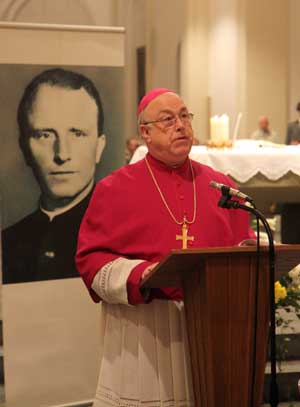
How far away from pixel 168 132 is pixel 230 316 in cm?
90

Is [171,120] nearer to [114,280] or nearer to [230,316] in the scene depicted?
[114,280]

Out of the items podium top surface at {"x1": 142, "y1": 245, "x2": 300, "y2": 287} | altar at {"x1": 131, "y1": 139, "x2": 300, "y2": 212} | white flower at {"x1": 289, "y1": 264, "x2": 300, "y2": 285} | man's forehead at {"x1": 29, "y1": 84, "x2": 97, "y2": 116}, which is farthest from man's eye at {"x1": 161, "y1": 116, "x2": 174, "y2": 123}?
altar at {"x1": 131, "y1": 139, "x2": 300, "y2": 212}

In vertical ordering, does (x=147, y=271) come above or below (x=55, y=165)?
below

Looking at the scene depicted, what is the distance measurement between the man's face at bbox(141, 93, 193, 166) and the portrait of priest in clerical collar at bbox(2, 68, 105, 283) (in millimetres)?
1523

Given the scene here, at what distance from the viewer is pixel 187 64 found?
19.6 m

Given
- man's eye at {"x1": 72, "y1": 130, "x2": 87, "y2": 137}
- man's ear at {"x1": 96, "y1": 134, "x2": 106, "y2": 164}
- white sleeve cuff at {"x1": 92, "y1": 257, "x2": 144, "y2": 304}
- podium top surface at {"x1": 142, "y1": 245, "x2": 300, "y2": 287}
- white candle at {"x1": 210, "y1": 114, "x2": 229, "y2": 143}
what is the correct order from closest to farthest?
1. podium top surface at {"x1": 142, "y1": 245, "x2": 300, "y2": 287}
2. white sleeve cuff at {"x1": 92, "y1": 257, "x2": 144, "y2": 304}
3. man's eye at {"x1": 72, "y1": 130, "x2": 87, "y2": 137}
4. man's ear at {"x1": 96, "y1": 134, "x2": 106, "y2": 164}
5. white candle at {"x1": 210, "y1": 114, "x2": 229, "y2": 143}

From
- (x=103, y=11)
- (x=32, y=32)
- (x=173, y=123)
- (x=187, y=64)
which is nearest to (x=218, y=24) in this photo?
(x=187, y=64)

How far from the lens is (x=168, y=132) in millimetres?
3871

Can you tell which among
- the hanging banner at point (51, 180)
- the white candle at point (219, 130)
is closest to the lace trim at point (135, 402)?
the hanging banner at point (51, 180)

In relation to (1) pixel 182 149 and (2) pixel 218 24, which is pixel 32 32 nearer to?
(1) pixel 182 149

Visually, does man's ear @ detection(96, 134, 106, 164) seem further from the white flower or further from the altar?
the altar

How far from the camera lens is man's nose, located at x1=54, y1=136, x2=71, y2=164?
5.41 metres

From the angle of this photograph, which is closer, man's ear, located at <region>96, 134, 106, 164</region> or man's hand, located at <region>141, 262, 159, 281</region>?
man's hand, located at <region>141, 262, 159, 281</region>

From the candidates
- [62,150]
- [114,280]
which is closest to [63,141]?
[62,150]
